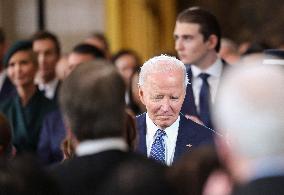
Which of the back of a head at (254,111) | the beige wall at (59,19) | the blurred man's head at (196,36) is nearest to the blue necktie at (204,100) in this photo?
the blurred man's head at (196,36)

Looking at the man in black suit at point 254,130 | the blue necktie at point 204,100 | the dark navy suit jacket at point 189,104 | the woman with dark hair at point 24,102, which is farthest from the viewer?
the woman with dark hair at point 24,102

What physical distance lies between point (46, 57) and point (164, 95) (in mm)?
3860

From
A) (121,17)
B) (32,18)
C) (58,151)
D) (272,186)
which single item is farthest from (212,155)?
(32,18)

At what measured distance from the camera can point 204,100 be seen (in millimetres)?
6527

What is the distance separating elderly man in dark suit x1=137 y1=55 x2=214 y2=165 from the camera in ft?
16.8

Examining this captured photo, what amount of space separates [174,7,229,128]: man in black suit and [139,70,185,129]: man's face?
1.31 m

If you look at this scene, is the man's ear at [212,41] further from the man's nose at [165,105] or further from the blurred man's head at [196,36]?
the man's nose at [165,105]

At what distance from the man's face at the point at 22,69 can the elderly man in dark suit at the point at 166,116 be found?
287 centimetres

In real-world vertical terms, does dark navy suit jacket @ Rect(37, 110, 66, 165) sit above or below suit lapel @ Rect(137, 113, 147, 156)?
below

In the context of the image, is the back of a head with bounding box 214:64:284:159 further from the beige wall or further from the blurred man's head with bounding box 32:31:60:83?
the beige wall

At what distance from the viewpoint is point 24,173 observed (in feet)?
11.6

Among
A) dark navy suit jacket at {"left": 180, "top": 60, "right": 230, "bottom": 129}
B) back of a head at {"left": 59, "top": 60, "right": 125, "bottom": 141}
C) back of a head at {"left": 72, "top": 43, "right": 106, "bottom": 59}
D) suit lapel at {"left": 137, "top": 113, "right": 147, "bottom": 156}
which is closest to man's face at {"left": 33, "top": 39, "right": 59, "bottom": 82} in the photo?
back of a head at {"left": 72, "top": 43, "right": 106, "bottom": 59}

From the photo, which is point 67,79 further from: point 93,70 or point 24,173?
point 24,173

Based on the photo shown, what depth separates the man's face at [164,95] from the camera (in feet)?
16.8
